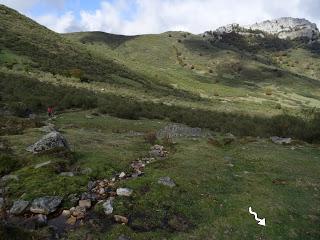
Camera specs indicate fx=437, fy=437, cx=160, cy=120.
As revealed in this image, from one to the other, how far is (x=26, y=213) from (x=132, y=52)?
591ft

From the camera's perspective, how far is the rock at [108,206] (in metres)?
16.5

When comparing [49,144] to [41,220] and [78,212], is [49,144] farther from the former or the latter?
[41,220]

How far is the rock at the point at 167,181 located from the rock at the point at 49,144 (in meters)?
5.98

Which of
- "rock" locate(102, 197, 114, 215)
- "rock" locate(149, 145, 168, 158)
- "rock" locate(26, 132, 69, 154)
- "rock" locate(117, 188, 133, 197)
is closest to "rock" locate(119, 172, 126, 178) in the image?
"rock" locate(117, 188, 133, 197)

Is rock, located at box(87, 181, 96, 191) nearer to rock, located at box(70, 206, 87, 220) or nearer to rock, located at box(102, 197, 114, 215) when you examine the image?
rock, located at box(102, 197, 114, 215)

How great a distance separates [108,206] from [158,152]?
10065mm

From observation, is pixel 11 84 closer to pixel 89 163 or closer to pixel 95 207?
pixel 89 163

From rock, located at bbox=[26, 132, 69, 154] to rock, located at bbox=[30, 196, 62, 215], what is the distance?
5.99 m

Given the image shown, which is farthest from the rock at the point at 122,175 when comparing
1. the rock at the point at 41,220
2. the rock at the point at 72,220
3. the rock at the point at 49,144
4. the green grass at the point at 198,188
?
the rock at the point at 41,220

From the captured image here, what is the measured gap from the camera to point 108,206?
1675 centimetres

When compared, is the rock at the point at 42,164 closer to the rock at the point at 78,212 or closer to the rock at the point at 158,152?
the rock at the point at 78,212

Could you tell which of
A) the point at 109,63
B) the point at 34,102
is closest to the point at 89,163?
the point at 34,102

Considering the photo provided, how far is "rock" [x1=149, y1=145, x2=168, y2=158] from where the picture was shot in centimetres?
2568

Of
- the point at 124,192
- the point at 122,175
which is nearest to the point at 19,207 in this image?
the point at 124,192
